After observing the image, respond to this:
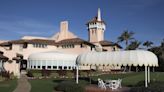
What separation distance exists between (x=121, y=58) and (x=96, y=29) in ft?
181

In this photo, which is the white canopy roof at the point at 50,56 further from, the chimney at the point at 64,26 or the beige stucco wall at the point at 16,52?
the chimney at the point at 64,26

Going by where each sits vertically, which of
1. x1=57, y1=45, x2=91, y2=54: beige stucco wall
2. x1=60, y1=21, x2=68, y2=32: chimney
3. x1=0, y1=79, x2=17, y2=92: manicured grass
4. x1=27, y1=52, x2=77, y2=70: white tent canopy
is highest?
x1=60, y1=21, x2=68, y2=32: chimney

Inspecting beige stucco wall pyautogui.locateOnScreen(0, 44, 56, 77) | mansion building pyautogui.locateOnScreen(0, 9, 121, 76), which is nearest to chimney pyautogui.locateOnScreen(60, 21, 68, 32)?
mansion building pyautogui.locateOnScreen(0, 9, 121, 76)

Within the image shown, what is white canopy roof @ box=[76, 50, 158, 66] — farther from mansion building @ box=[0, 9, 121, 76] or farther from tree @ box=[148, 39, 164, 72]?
tree @ box=[148, 39, 164, 72]

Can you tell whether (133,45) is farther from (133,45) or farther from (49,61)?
(49,61)

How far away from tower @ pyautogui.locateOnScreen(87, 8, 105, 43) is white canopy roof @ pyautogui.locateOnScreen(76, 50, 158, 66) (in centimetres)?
5103

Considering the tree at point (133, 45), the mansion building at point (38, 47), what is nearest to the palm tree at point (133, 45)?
the tree at point (133, 45)

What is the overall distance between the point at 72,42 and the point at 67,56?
19.2ft

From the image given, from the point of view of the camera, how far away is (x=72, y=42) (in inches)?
2579

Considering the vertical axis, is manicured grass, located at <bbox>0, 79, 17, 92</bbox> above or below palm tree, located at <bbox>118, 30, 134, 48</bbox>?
below

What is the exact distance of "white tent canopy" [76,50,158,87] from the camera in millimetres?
27969

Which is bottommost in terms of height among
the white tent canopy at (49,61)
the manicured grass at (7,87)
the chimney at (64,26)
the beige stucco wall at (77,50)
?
the manicured grass at (7,87)

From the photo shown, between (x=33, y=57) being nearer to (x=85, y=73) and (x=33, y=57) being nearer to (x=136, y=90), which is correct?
(x=85, y=73)

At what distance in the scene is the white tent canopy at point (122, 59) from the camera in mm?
27969
